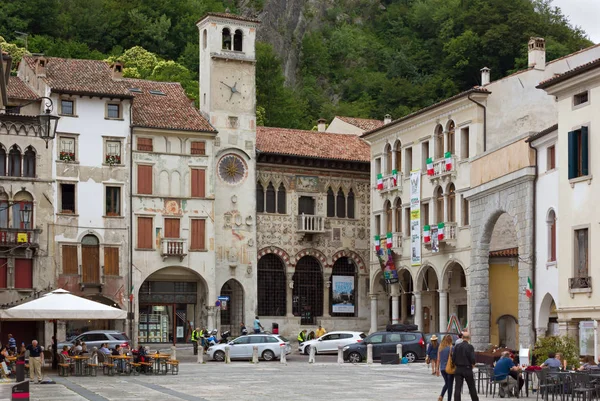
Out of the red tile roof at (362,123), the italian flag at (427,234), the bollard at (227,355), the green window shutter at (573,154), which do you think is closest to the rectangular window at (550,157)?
the green window shutter at (573,154)

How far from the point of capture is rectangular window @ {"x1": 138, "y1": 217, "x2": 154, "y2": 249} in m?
60.4

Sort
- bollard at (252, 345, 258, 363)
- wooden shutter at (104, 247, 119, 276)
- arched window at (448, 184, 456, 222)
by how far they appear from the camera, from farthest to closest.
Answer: wooden shutter at (104, 247, 119, 276) < arched window at (448, 184, 456, 222) < bollard at (252, 345, 258, 363)

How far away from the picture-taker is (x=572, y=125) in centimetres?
3778

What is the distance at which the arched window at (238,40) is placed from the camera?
64.5 meters

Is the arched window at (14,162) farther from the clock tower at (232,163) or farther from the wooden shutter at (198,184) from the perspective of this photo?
the clock tower at (232,163)

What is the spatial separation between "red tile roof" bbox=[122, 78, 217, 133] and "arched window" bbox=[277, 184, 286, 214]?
17.6 ft

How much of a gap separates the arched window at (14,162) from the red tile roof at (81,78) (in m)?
3.46

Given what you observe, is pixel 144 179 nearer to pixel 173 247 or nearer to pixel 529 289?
pixel 173 247

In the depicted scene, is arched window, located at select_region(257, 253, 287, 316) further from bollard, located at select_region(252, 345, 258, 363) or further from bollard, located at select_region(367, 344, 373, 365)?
bollard, located at select_region(367, 344, 373, 365)

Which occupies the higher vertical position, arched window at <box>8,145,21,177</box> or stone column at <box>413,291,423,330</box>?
arched window at <box>8,145,21,177</box>

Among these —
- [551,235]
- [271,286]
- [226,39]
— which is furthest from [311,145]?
[551,235]

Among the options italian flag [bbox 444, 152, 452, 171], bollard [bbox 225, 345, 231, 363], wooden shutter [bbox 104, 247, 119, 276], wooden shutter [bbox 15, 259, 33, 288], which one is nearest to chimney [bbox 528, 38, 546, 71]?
italian flag [bbox 444, 152, 452, 171]

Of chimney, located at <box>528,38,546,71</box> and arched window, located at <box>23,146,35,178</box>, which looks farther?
arched window, located at <box>23,146,35,178</box>

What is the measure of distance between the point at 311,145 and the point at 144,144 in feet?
32.2
